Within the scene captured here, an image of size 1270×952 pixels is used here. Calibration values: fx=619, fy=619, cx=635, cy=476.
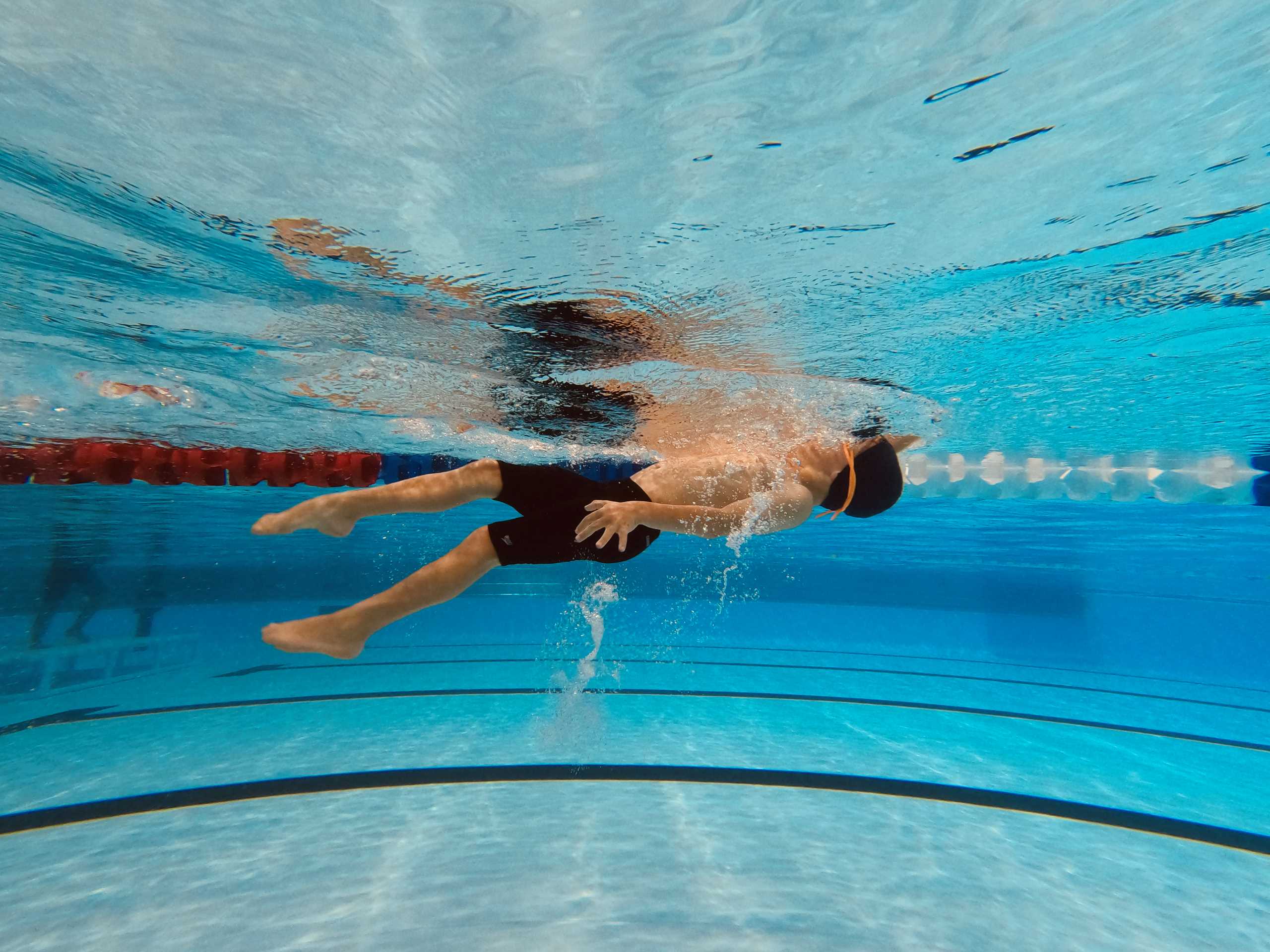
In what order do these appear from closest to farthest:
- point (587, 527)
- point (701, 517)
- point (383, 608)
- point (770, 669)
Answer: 1. point (587, 527)
2. point (383, 608)
3. point (701, 517)
4. point (770, 669)

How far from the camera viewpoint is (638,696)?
46.6 feet

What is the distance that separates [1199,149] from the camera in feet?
13.2

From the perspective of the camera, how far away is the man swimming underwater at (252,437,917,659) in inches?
152

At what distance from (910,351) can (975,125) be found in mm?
3962

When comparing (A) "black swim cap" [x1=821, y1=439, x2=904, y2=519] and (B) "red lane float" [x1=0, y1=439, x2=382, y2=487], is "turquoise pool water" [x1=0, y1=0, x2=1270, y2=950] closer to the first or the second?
Answer: (B) "red lane float" [x1=0, y1=439, x2=382, y2=487]

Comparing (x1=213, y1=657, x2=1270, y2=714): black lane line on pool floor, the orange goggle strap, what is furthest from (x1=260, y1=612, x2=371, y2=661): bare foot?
(x1=213, y1=657, x2=1270, y2=714): black lane line on pool floor

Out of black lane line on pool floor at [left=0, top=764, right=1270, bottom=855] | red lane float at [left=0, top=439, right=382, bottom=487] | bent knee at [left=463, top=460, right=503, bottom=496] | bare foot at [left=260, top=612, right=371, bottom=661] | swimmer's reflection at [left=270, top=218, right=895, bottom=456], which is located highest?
swimmer's reflection at [left=270, top=218, right=895, bottom=456]

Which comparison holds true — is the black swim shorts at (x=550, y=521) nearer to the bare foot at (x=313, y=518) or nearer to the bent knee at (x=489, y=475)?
the bent knee at (x=489, y=475)

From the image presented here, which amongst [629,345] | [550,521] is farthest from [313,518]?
[629,345]

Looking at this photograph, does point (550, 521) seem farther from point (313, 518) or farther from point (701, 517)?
point (313, 518)

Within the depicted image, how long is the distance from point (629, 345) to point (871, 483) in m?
3.21

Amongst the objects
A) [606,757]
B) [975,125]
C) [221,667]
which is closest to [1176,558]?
[606,757]

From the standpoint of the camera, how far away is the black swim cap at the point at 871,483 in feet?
17.8

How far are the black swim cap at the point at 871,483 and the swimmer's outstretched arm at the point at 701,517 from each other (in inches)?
16.8
